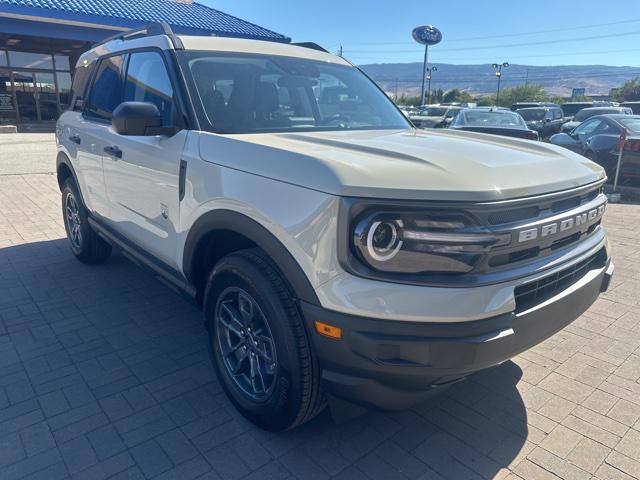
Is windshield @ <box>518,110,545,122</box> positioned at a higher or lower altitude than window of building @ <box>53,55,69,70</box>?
lower

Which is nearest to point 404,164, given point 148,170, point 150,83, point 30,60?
point 148,170

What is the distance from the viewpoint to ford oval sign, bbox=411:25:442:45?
4191cm

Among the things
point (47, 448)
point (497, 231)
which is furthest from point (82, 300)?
point (497, 231)

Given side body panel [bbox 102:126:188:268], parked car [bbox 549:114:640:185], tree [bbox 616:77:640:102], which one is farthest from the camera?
tree [bbox 616:77:640:102]

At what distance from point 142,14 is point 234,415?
18.2 m

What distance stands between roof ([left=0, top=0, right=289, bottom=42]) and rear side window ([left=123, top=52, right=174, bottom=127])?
462 inches

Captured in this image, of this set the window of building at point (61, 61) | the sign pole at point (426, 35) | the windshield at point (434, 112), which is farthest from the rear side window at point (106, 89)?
the sign pole at point (426, 35)

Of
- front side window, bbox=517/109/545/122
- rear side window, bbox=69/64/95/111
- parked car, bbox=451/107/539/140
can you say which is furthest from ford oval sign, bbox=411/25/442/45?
rear side window, bbox=69/64/95/111

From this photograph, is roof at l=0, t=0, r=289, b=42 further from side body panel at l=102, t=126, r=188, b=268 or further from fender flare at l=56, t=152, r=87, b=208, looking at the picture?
side body panel at l=102, t=126, r=188, b=268

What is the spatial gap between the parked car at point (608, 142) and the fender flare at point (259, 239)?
29.2 feet

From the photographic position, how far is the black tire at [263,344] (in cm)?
219

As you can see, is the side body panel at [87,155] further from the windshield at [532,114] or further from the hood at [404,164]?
the windshield at [532,114]

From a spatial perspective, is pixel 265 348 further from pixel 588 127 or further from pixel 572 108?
pixel 572 108

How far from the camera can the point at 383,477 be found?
2324mm
